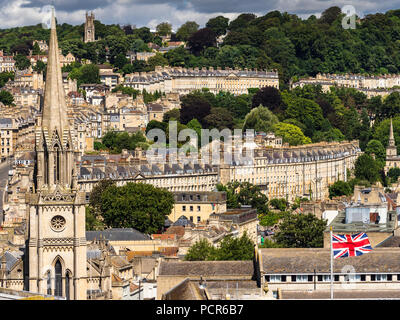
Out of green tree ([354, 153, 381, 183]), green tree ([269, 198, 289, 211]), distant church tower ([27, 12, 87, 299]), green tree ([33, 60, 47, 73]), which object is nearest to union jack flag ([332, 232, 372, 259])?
distant church tower ([27, 12, 87, 299])

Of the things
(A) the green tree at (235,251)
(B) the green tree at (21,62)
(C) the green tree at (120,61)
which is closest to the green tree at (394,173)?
(C) the green tree at (120,61)

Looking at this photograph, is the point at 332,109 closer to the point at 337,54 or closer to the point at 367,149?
the point at 367,149

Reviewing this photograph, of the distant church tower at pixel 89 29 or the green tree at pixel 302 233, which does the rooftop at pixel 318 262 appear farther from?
→ the distant church tower at pixel 89 29

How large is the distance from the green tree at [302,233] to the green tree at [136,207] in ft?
38.4

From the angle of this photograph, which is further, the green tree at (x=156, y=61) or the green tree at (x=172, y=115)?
the green tree at (x=156, y=61)

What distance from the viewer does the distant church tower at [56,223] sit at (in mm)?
39438

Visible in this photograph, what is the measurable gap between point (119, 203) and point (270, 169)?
39.8 metres

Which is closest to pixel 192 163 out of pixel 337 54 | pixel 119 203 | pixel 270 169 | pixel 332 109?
pixel 270 169

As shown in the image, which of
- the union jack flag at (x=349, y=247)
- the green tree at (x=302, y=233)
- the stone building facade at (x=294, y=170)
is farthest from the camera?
the stone building facade at (x=294, y=170)

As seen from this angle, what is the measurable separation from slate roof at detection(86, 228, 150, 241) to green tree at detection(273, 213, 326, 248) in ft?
24.8

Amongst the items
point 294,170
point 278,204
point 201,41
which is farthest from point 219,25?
point 278,204

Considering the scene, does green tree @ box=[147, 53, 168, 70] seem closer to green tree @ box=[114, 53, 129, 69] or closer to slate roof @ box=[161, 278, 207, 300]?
green tree @ box=[114, 53, 129, 69]

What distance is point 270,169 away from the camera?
112 m

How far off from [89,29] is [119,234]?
5188 inches
